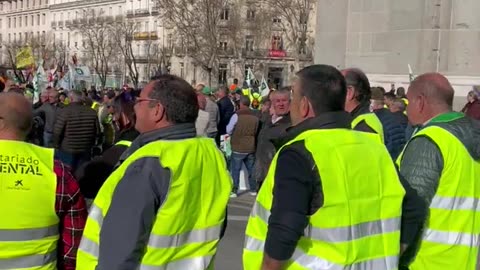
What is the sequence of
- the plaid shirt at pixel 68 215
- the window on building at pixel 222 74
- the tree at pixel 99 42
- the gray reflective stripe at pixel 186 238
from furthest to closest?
the tree at pixel 99 42
the window on building at pixel 222 74
the plaid shirt at pixel 68 215
the gray reflective stripe at pixel 186 238

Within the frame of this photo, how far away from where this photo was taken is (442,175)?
13.4ft

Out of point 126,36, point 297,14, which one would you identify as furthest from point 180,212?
point 126,36

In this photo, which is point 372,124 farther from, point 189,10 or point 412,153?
point 189,10

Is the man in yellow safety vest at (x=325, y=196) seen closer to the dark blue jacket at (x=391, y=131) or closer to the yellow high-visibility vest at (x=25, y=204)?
the yellow high-visibility vest at (x=25, y=204)

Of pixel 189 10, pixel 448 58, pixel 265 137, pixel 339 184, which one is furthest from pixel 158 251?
pixel 189 10

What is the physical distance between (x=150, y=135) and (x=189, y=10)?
195ft

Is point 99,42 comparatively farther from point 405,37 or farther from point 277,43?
point 405,37

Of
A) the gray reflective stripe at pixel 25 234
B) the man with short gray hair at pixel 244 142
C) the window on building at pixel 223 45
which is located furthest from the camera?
the window on building at pixel 223 45

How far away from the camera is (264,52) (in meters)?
73.4

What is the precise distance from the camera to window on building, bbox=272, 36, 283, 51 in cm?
7344

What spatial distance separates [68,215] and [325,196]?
121 cm

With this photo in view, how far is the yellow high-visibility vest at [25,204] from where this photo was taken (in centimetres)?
347

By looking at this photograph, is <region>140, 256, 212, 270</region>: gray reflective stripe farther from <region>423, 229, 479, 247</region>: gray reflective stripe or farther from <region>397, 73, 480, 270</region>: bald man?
<region>423, 229, 479, 247</region>: gray reflective stripe

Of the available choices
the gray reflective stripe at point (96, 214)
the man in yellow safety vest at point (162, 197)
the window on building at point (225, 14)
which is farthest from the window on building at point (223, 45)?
the gray reflective stripe at point (96, 214)
